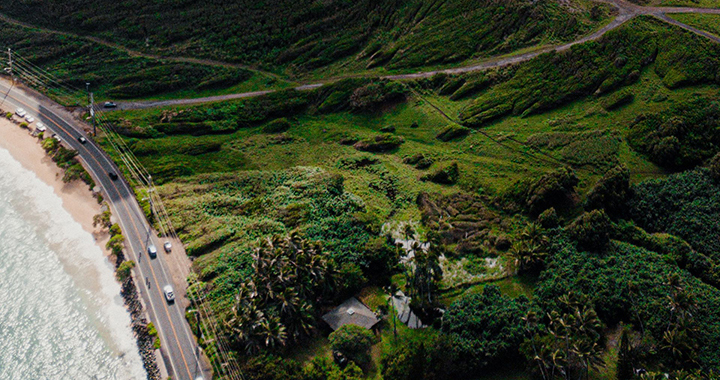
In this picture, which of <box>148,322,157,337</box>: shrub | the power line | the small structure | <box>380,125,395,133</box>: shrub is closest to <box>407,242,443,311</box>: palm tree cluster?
the small structure

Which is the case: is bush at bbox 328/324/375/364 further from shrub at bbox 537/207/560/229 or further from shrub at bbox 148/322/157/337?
shrub at bbox 537/207/560/229

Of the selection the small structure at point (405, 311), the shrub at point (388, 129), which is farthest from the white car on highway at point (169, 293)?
the shrub at point (388, 129)

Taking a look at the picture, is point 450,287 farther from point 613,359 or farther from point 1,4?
point 1,4

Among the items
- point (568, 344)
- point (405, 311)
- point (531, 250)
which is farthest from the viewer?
point (531, 250)

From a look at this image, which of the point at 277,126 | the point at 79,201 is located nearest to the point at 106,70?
the point at 79,201

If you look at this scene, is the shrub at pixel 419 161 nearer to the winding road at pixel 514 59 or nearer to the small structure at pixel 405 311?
the winding road at pixel 514 59

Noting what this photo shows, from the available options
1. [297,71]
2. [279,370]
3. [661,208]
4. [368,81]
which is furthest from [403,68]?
[279,370]

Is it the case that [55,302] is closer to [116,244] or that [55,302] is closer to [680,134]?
[116,244]

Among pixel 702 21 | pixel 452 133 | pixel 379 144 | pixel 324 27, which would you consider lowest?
pixel 702 21
